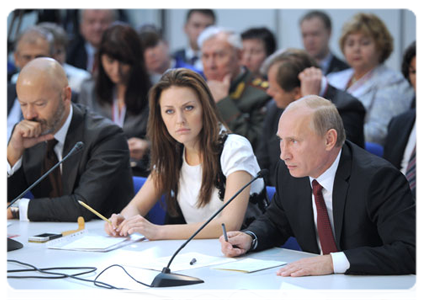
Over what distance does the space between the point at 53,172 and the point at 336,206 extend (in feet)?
5.80

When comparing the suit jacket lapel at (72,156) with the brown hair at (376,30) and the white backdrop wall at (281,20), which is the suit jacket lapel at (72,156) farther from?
Result: the white backdrop wall at (281,20)

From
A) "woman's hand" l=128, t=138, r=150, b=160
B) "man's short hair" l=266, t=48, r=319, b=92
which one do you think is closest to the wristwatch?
"man's short hair" l=266, t=48, r=319, b=92

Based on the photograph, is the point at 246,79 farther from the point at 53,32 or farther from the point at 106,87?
the point at 53,32

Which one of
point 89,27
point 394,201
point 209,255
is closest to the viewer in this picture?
point 394,201

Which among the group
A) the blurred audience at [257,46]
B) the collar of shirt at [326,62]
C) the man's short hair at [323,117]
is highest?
the blurred audience at [257,46]

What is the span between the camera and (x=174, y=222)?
3.29 meters

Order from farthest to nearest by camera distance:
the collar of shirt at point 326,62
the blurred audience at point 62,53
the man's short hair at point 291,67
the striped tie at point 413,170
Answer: the collar of shirt at point 326,62 < the blurred audience at point 62,53 < the man's short hair at point 291,67 < the striped tie at point 413,170

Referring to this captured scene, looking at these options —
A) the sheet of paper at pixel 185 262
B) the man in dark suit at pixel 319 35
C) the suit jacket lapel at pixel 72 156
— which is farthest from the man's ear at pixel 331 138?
the man in dark suit at pixel 319 35

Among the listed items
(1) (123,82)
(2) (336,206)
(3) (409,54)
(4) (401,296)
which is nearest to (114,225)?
(2) (336,206)

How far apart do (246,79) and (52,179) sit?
7.00 ft

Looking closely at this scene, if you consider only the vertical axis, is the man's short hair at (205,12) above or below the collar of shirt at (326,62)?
above

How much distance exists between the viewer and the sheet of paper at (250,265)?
227 centimetres

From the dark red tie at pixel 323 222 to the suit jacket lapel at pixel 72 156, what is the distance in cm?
151

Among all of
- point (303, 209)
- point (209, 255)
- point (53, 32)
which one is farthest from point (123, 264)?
point (53, 32)
